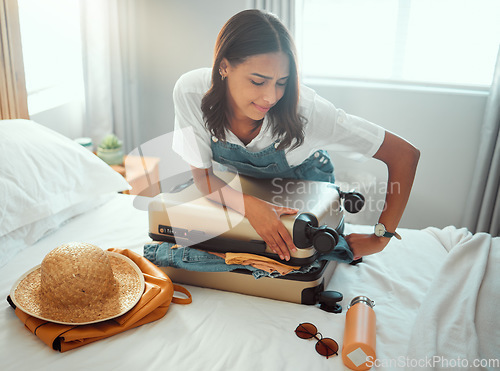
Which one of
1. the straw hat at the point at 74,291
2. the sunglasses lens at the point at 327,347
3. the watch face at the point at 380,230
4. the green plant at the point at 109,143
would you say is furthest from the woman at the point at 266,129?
the green plant at the point at 109,143

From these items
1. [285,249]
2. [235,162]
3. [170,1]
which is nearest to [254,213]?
[285,249]

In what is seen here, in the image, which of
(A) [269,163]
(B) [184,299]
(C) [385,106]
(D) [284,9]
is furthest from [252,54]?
(C) [385,106]

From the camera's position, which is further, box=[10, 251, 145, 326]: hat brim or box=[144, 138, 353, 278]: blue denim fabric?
box=[144, 138, 353, 278]: blue denim fabric

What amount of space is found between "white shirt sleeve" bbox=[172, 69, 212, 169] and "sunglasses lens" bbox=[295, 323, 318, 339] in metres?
0.61

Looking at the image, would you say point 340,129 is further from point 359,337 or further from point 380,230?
point 359,337

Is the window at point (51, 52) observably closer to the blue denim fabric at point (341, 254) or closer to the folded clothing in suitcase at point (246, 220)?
the folded clothing in suitcase at point (246, 220)

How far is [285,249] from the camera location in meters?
1.27

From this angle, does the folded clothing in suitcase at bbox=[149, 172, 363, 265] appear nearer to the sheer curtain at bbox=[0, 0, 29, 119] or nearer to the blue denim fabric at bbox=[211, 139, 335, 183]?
the blue denim fabric at bbox=[211, 139, 335, 183]

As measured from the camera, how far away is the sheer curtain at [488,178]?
2.32m

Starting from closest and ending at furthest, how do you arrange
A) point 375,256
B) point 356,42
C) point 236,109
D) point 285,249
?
point 285,249
point 236,109
point 375,256
point 356,42

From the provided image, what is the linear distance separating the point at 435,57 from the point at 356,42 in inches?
16.9

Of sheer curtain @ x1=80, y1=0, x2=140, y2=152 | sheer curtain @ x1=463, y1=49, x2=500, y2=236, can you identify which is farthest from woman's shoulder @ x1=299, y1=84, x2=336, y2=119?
sheer curtain @ x1=80, y1=0, x2=140, y2=152

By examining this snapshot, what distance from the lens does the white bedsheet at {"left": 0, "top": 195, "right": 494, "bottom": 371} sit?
109 centimetres

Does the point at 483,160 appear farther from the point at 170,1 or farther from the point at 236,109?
the point at 170,1
